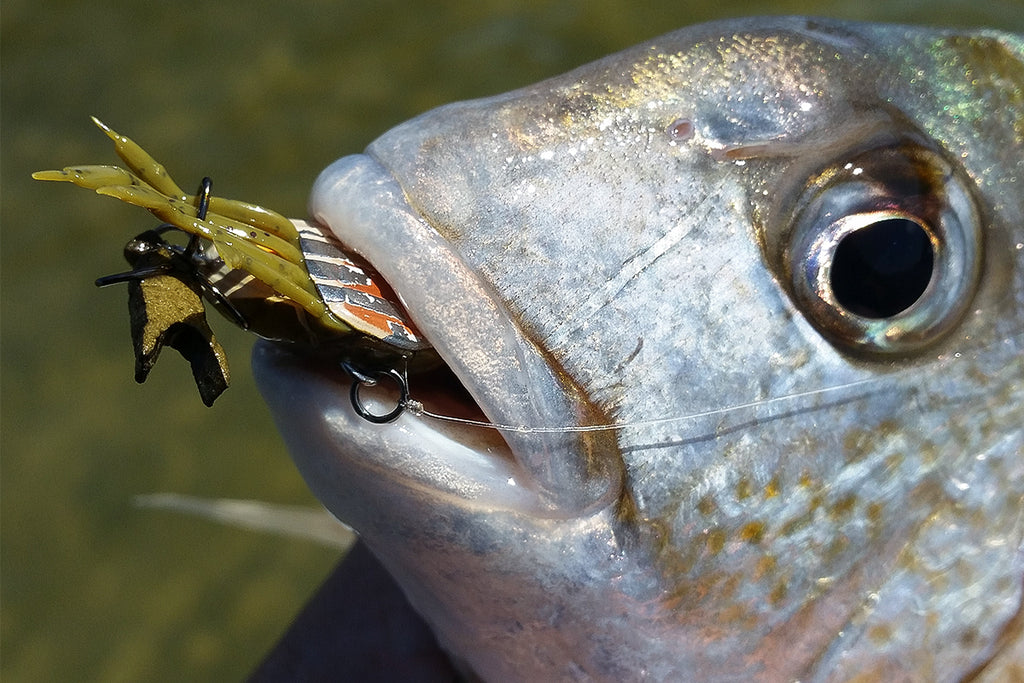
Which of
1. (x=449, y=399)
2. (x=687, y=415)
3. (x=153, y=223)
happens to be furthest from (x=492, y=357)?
(x=153, y=223)

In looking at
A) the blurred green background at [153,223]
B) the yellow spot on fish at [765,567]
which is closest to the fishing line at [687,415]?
the yellow spot on fish at [765,567]

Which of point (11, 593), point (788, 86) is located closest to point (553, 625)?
point (788, 86)

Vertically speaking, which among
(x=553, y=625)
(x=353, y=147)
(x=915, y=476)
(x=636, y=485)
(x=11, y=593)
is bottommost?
(x=11, y=593)

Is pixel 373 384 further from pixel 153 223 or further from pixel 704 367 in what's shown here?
pixel 153 223

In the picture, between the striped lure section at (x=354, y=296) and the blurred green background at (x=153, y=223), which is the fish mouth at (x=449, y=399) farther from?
the blurred green background at (x=153, y=223)

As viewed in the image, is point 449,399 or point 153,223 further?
point 153,223

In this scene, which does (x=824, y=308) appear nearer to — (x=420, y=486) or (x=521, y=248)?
(x=521, y=248)

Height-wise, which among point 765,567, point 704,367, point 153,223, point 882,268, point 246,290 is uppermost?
point 153,223
